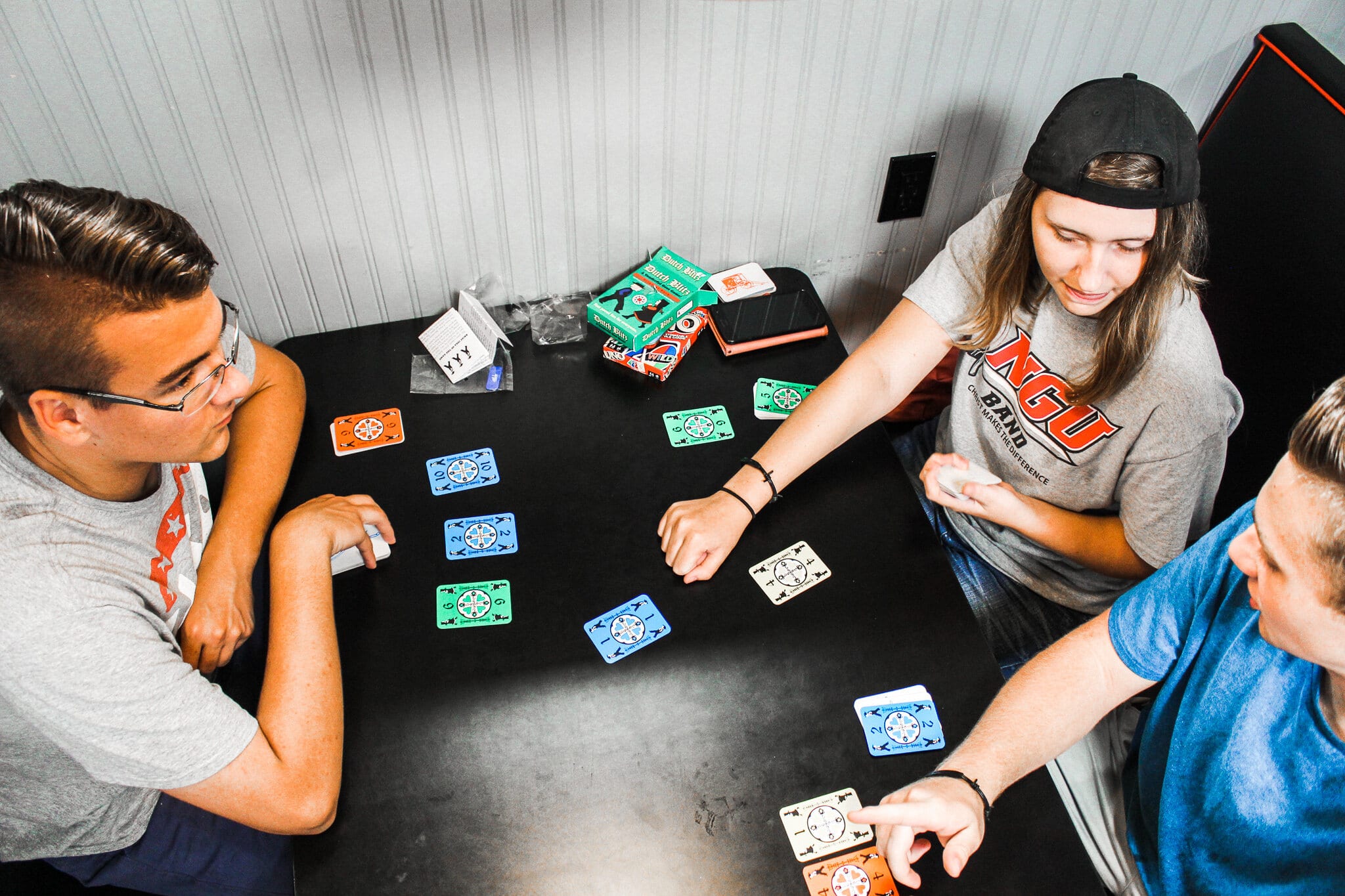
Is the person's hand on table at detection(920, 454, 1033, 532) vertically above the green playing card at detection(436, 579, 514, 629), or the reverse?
the person's hand on table at detection(920, 454, 1033, 532)

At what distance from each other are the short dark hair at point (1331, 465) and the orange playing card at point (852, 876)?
556mm

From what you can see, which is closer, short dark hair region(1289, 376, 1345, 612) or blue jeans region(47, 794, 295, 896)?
short dark hair region(1289, 376, 1345, 612)

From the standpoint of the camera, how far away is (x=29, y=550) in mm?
884

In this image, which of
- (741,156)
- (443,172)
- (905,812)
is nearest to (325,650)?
(905,812)

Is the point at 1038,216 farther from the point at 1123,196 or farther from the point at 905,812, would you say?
the point at 905,812

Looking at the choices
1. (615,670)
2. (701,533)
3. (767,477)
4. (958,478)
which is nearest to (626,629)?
(615,670)

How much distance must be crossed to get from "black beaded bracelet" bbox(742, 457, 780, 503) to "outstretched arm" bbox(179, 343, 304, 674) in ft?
2.46

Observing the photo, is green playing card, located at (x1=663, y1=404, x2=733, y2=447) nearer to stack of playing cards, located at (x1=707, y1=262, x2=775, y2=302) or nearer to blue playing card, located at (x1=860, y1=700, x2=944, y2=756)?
stack of playing cards, located at (x1=707, y1=262, x2=775, y2=302)

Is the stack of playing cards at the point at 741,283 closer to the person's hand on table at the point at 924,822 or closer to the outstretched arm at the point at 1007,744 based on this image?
the outstretched arm at the point at 1007,744

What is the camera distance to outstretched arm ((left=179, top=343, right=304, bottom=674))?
1132 millimetres

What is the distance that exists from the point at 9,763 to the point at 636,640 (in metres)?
0.76

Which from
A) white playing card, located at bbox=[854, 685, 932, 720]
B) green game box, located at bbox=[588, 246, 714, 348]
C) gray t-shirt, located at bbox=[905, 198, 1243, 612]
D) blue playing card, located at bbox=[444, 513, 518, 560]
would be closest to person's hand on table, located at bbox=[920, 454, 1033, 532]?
gray t-shirt, located at bbox=[905, 198, 1243, 612]

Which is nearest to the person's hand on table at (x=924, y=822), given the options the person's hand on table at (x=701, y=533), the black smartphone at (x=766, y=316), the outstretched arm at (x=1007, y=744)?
the outstretched arm at (x=1007, y=744)

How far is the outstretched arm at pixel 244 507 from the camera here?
1.13 metres
